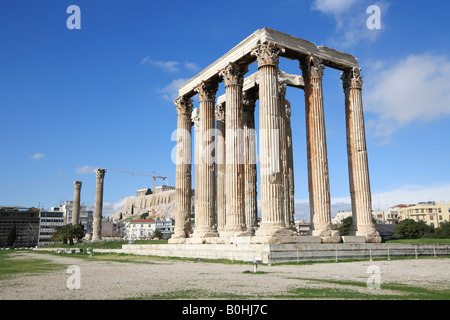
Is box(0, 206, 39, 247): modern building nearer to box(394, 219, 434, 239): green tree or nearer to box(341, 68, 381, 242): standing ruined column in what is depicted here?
box(394, 219, 434, 239): green tree

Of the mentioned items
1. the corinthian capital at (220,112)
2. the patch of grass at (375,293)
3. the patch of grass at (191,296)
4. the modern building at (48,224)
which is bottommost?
the patch of grass at (375,293)

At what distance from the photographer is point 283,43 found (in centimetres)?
2769

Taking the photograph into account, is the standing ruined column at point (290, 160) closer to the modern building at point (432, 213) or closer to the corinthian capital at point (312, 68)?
the corinthian capital at point (312, 68)

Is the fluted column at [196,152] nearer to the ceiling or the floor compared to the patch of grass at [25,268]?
nearer to the ceiling

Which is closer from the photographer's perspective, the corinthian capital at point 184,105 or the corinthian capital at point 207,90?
the corinthian capital at point 207,90

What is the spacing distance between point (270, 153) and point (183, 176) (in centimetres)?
1316

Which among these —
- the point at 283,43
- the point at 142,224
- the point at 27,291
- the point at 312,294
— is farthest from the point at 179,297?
the point at 142,224

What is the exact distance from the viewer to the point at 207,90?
3447cm

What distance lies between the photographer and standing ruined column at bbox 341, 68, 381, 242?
2870cm

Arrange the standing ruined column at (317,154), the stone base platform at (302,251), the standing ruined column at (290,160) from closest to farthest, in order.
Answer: the stone base platform at (302,251) → the standing ruined column at (317,154) → the standing ruined column at (290,160)

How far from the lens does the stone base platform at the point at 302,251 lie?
20.9 m

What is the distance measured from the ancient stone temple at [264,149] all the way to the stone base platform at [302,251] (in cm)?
110

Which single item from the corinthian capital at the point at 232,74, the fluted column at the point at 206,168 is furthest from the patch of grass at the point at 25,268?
the corinthian capital at the point at 232,74

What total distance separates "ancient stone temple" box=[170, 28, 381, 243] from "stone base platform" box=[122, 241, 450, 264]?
3.62 ft
